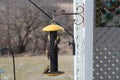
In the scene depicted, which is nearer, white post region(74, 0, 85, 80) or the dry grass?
white post region(74, 0, 85, 80)

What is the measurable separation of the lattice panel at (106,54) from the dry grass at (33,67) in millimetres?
1115

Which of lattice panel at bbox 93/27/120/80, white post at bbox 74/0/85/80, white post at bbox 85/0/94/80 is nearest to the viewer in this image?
white post at bbox 85/0/94/80

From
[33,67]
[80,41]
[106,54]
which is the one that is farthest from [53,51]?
[33,67]

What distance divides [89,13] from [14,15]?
2224mm

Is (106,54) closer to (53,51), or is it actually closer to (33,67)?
(53,51)

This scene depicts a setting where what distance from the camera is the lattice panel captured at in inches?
102

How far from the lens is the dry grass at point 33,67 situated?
12.4 feet

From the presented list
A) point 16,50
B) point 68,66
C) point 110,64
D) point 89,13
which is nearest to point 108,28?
point 110,64

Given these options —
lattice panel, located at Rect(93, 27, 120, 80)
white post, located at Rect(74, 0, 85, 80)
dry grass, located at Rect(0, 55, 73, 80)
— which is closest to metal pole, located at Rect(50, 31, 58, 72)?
white post, located at Rect(74, 0, 85, 80)

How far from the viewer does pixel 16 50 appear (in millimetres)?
4051

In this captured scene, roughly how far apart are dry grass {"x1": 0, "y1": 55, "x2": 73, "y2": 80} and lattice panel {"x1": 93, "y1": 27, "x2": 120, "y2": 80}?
3.66 feet

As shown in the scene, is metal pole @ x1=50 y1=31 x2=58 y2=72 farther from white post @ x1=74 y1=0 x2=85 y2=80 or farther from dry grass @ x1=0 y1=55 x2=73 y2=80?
dry grass @ x1=0 y1=55 x2=73 y2=80

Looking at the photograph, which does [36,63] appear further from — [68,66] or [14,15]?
[14,15]

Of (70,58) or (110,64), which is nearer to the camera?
(110,64)
